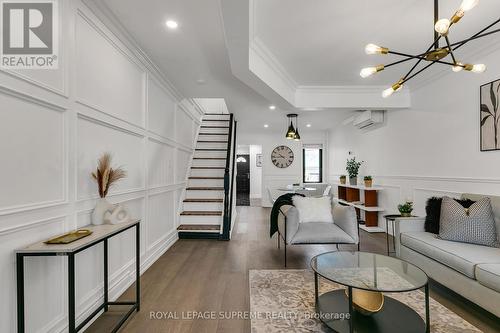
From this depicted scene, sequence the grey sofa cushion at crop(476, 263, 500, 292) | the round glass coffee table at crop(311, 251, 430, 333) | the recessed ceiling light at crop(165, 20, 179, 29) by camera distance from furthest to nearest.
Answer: the recessed ceiling light at crop(165, 20, 179, 29) → the grey sofa cushion at crop(476, 263, 500, 292) → the round glass coffee table at crop(311, 251, 430, 333)

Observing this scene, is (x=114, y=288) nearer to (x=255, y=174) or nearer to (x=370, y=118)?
(x=370, y=118)

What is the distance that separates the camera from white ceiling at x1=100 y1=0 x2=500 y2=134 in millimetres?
2127

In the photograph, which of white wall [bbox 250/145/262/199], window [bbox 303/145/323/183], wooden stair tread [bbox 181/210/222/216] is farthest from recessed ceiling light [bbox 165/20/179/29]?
white wall [bbox 250/145/262/199]

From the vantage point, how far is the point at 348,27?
8.22 feet

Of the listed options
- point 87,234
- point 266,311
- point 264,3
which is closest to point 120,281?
point 87,234

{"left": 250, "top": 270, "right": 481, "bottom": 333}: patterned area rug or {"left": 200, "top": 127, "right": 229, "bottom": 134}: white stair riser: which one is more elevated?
{"left": 200, "top": 127, "right": 229, "bottom": 134}: white stair riser

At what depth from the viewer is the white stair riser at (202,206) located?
4.81 m

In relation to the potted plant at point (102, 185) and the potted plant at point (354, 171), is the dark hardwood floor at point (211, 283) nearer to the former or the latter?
the potted plant at point (102, 185)

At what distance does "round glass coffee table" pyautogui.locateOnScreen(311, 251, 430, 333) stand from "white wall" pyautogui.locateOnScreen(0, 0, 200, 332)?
1.89 meters

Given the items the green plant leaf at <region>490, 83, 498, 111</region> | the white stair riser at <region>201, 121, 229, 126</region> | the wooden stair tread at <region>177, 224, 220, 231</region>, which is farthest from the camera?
the white stair riser at <region>201, 121, 229, 126</region>

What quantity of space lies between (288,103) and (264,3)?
209 cm

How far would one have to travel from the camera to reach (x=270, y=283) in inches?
106

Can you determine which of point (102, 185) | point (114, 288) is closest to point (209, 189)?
point (114, 288)

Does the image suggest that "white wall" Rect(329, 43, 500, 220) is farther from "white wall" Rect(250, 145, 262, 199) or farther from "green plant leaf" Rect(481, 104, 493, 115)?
"white wall" Rect(250, 145, 262, 199)
